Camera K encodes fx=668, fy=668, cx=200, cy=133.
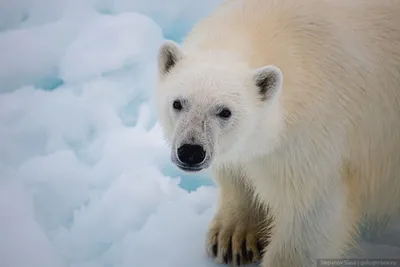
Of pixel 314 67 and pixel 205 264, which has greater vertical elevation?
pixel 314 67

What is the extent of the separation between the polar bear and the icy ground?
1.19ft

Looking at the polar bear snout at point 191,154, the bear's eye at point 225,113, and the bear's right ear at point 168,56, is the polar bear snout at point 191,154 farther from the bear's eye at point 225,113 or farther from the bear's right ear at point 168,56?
the bear's right ear at point 168,56

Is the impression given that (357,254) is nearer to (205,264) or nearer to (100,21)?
(205,264)

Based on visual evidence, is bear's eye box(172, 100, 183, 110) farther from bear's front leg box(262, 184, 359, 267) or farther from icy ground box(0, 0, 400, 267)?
icy ground box(0, 0, 400, 267)

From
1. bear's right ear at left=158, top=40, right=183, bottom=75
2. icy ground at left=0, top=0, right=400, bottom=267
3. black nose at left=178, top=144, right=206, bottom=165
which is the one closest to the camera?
black nose at left=178, top=144, right=206, bottom=165

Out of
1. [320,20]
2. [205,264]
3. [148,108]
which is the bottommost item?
[205,264]

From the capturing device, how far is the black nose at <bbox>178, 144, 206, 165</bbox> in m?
1.69

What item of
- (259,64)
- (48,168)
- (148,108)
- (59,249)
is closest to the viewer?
(259,64)

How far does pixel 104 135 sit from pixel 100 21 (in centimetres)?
46

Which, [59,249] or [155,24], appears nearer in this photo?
[59,249]

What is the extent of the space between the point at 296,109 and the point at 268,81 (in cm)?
15

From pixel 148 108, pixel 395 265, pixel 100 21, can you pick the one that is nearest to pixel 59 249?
pixel 148 108

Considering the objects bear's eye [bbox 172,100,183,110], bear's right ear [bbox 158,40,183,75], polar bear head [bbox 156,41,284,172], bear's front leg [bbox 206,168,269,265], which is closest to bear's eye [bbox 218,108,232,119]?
polar bear head [bbox 156,41,284,172]

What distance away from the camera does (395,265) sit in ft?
7.32
